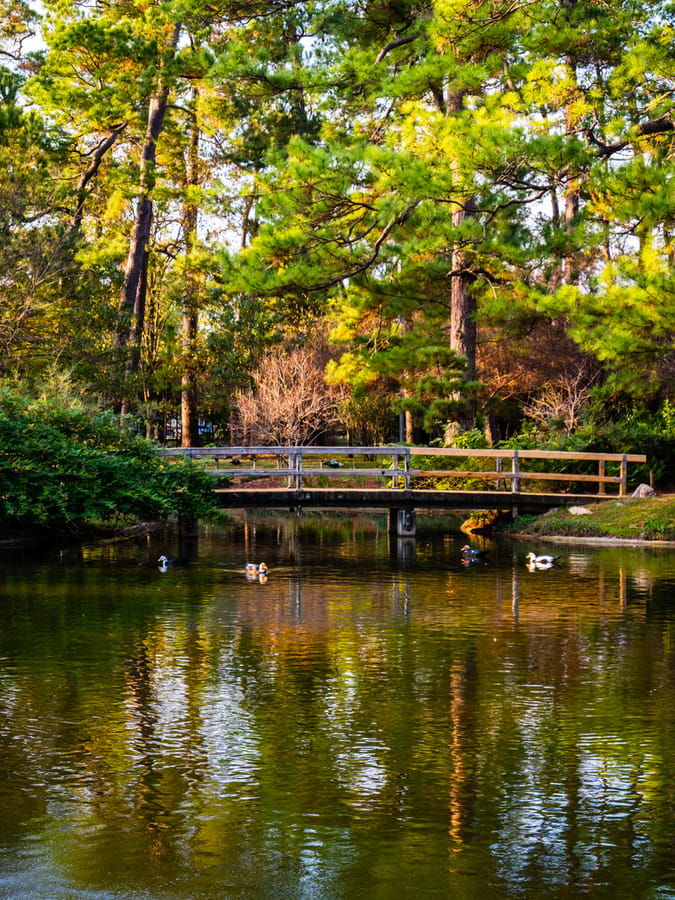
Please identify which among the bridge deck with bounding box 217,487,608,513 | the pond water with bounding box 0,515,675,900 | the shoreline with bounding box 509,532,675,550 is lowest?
the pond water with bounding box 0,515,675,900

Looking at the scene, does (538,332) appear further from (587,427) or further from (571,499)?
(571,499)

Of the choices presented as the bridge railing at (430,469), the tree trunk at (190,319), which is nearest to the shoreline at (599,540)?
the bridge railing at (430,469)

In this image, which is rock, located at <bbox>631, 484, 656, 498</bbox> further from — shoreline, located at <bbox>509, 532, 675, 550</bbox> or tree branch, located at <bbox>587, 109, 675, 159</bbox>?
tree branch, located at <bbox>587, 109, 675, 159</bbox>

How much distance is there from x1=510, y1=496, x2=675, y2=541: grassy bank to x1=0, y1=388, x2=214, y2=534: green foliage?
7.32 m

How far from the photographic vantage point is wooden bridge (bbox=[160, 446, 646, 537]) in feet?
81.6

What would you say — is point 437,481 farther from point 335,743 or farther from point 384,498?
point 335,743

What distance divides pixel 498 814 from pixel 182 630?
21.5 ft

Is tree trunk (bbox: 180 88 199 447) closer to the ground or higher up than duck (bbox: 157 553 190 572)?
higher up

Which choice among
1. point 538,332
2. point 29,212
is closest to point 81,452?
point 29,212

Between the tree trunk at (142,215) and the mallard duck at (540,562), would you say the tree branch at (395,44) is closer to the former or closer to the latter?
the tree trunk at (142,215)

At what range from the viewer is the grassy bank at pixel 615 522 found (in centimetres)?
2402

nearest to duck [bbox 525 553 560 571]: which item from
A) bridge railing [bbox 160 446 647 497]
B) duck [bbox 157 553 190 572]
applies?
duck [bbox 157 553 190 572]

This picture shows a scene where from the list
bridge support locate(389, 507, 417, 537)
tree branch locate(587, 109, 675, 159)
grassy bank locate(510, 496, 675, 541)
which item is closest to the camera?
tree branch locate(587, 109, 675, 159)

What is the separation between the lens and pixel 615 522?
24.8m
